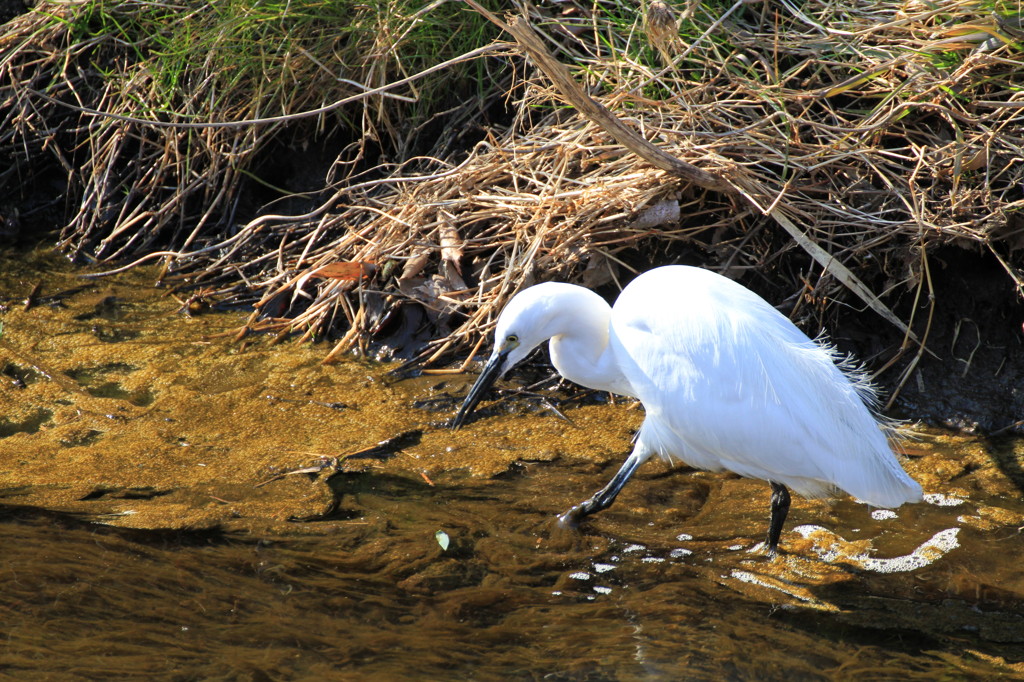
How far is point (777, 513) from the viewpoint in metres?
A: 2.87

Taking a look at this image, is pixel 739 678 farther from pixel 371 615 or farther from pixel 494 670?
pixel 371 615

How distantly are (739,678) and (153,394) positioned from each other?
2.55 metres

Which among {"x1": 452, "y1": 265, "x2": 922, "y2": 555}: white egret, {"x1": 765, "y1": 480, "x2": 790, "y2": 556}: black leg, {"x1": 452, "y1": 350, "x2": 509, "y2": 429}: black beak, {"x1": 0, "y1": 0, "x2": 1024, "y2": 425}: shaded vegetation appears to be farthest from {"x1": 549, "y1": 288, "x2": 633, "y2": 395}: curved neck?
{"x1": 0, "y1": 0, "x2": 1024, "y2": 425}: shaded vegetation

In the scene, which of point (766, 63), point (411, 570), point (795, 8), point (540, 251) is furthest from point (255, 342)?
point (795, 8)

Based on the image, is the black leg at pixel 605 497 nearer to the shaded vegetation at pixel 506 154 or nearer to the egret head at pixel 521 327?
the egret head at pixel 521 327

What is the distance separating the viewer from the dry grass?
3.60 metres

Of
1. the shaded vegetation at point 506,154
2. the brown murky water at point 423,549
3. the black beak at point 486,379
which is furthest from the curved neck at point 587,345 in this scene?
the shaded vegetation at point 506,154

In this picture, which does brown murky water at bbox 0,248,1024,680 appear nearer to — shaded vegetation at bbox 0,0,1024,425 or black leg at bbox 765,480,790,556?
black leg at bbox 765,480,790,556

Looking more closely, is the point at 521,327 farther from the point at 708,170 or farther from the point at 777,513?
the point at 708,170

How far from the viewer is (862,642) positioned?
2545 mm

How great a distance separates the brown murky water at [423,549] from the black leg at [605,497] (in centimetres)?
8

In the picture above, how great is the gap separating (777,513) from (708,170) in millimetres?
1456

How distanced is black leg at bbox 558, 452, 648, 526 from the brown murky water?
8cm

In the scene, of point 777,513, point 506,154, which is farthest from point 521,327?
point 506,154
